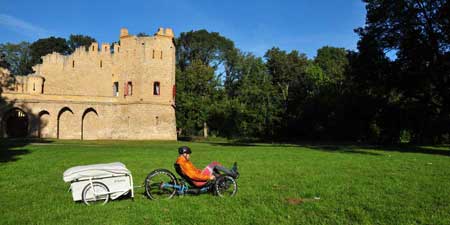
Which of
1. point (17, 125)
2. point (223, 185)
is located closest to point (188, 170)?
point (223, 185)

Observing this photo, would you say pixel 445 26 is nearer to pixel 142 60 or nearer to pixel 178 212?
pixel 178 212

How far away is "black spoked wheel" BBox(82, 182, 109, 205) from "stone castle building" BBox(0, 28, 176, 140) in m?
33.4

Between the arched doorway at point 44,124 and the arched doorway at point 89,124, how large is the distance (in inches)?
144

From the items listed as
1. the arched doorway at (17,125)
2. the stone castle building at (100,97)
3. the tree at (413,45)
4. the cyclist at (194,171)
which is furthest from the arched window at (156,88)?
the cyclist at (194,171)

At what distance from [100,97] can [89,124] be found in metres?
3.29

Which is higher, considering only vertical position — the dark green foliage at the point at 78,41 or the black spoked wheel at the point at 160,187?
the dark green foliage at the point at 78,41

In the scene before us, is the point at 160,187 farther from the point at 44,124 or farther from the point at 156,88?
the point at 44,124

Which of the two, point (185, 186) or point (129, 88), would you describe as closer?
point (185, 186)

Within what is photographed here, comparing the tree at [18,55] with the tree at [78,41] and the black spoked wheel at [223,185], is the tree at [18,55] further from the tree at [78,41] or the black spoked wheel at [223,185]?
the black spoked wheel at [223,185]

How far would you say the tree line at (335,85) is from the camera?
1023 inches

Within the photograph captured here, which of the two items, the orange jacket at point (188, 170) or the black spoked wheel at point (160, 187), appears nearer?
the black spoked wheel at point (160, 187)

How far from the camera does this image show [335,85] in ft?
171

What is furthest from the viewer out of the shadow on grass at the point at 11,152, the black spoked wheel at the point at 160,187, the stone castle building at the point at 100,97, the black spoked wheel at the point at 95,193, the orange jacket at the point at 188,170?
the stone castle building at the point at 100,97

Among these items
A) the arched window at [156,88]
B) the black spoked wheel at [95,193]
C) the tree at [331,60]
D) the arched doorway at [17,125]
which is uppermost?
the tree at [331,60]
